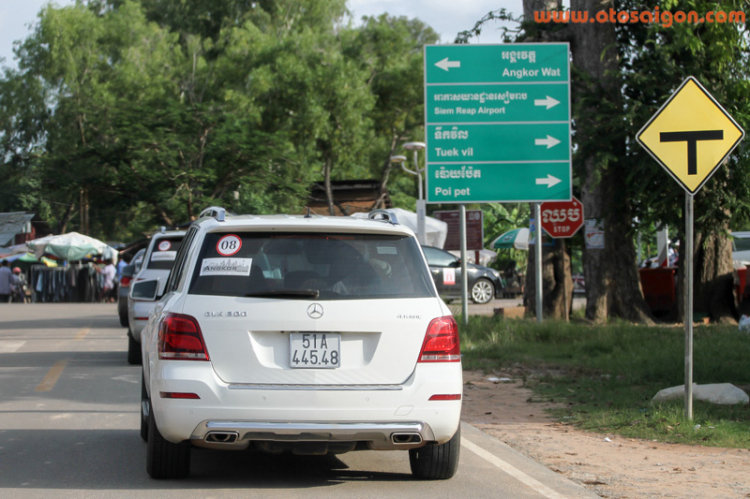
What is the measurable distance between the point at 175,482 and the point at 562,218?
14.2 metres

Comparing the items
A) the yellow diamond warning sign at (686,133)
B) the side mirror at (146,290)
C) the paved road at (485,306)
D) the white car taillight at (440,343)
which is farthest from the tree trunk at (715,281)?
the white car taillight at (440,343)

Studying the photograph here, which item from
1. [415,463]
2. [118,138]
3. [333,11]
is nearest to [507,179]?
[415,463]

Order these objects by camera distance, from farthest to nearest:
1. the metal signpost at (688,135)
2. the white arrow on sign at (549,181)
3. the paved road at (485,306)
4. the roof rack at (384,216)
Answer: the paved road at (485,306) < the white arrow on sign at (549,181) < the metal signpost at (688,135) < the roof rack at (384,216)

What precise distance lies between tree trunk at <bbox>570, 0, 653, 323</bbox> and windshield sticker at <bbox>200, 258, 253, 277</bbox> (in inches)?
554

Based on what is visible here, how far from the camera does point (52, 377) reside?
11.9 metres

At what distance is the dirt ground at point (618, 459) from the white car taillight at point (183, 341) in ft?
9.07

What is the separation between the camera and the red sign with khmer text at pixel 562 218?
62.0 ft

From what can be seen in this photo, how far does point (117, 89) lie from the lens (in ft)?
147

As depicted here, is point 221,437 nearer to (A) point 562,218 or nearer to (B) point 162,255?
(B) point 162,255

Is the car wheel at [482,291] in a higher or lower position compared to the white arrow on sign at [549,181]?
lower

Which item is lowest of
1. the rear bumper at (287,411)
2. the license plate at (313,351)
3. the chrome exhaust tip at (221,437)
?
the chrome exhaust tip at (221,437)

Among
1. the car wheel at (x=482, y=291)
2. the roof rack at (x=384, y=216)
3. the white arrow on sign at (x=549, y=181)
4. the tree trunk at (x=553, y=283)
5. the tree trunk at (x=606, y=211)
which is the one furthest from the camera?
the car wheel at (x=482, y=291)

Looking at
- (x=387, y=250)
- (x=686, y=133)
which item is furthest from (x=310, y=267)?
(x=686, y=133)

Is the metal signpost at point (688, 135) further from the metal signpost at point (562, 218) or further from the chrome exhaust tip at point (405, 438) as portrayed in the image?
the metal signpost at point (562, 218)
